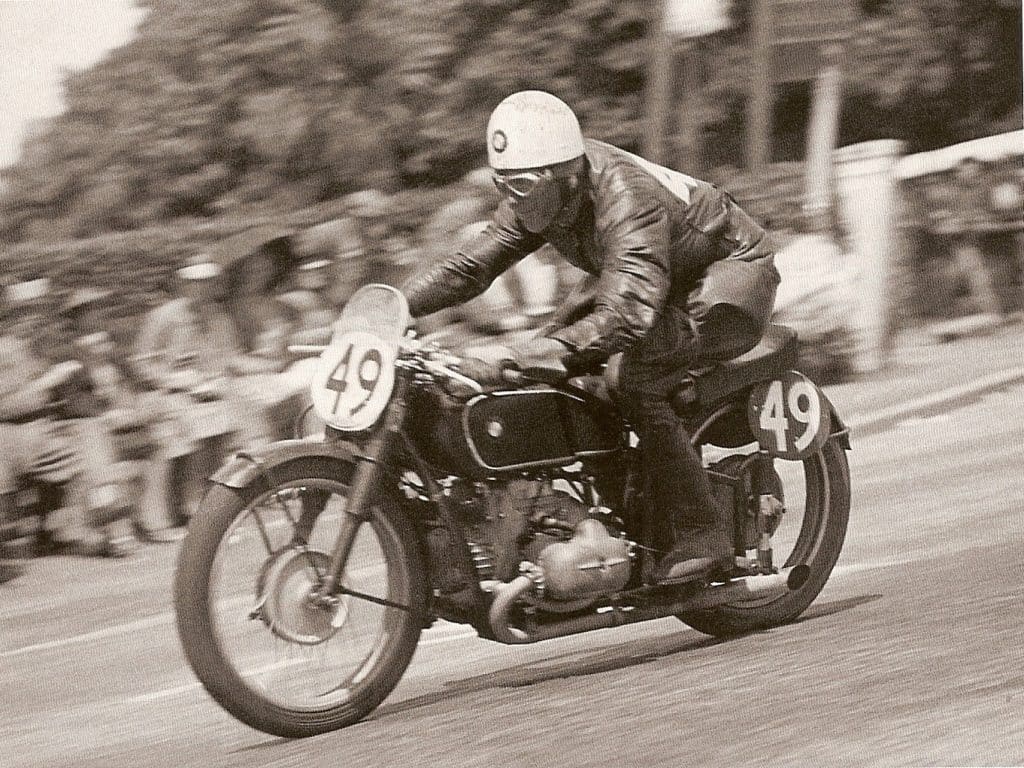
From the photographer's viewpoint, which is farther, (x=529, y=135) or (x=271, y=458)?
A: (x=529, y=135)

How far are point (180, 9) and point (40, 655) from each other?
7476 millimetres

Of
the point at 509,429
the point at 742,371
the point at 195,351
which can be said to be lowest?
the point at 195,351

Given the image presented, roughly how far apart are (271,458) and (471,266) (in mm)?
1175

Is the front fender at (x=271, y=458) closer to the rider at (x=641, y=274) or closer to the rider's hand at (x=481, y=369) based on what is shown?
the rider's hand at (x=481, y=369)

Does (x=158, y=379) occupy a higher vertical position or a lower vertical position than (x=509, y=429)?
lower

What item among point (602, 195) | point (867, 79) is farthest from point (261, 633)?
point (867, 79)

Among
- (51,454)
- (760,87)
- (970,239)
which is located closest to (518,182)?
(51,454)

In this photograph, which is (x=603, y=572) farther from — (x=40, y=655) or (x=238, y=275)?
(x=238, y=275)

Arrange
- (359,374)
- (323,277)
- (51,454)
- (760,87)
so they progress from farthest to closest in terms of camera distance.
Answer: (760,87)
(323,277)
(51,454)
(359,374)

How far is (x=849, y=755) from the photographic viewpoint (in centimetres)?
543

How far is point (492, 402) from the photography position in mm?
6312

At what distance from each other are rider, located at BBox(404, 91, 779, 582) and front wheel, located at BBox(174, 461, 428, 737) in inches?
27.1

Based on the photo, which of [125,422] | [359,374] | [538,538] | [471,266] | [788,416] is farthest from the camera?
[125,422]

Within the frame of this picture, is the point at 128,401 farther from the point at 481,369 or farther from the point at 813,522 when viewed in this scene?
the point at 481,369
